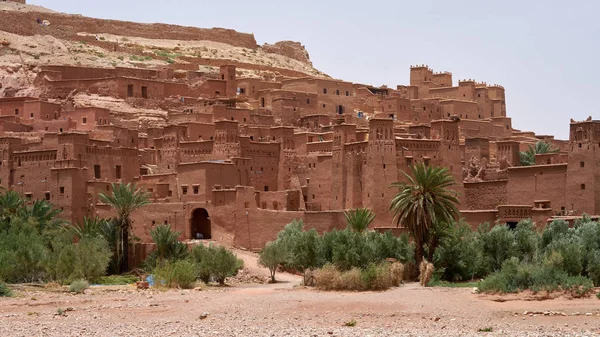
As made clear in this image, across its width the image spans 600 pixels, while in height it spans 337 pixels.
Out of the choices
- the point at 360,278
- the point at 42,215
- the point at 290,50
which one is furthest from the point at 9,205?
the point at 290,50

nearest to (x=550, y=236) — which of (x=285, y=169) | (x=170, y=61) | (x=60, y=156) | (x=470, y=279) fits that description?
(x=470, y=279)

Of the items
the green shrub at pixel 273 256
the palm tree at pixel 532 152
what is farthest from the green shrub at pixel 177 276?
the palm tree at pixel 532 152

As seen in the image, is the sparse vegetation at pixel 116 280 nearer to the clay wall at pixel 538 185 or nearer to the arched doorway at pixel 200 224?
the arched doorway at pixel 200 224

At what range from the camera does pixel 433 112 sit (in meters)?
75.1

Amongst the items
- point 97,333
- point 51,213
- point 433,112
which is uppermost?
Answer: point 433,112

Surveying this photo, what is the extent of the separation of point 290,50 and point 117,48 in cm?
1817

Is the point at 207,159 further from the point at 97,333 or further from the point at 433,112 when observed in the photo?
the point at 97,333

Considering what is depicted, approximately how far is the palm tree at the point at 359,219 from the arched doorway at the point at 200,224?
7413mm

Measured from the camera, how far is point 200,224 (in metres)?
54.2

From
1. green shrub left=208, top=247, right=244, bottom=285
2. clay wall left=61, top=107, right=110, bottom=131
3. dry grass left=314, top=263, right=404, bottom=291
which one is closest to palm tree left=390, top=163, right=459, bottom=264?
dry grass left=314, top=263, right=404, bottom=291

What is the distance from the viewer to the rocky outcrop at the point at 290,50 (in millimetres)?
94562

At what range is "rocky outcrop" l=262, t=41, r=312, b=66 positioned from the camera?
94562 mm

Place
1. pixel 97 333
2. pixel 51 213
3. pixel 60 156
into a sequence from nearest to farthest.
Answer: pixel 97 333, pixel 51 213, pixel 60 156

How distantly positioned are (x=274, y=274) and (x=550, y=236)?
1114cm
